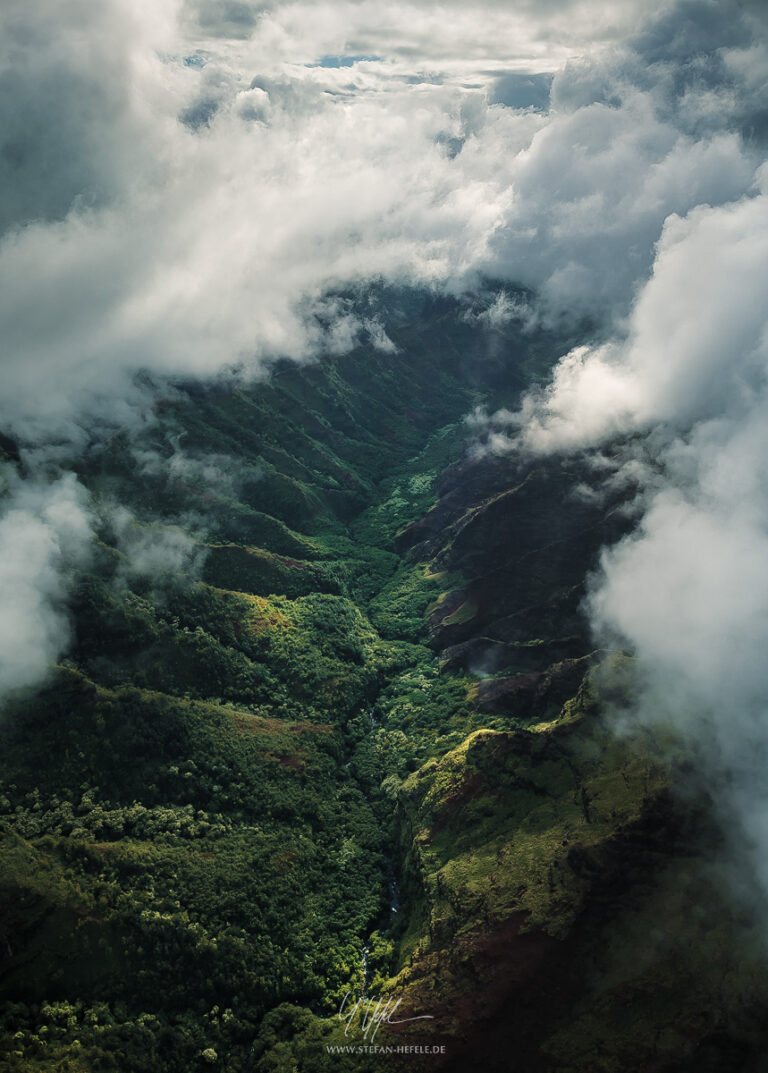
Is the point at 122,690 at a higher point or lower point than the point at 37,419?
lower

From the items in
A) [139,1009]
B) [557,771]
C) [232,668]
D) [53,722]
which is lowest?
[139,1009]

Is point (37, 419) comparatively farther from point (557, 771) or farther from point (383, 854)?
point (557, 771)

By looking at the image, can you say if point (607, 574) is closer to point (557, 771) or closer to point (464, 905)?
point (557, 771)

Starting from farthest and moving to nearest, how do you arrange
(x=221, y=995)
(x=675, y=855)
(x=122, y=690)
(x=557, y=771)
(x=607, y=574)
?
1. (x=607, y=574)
2. (x=122, y=690)
3. (x=557, y=771)
4. (x=221, y=995)
5. (x=675, y=855)

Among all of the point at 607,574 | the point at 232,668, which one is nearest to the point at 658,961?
the point at 607,574

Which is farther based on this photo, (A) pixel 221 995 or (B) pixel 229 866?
(B) pixel 229 866

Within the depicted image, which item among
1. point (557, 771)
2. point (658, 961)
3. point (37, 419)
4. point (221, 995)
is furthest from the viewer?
point (37, 419)
